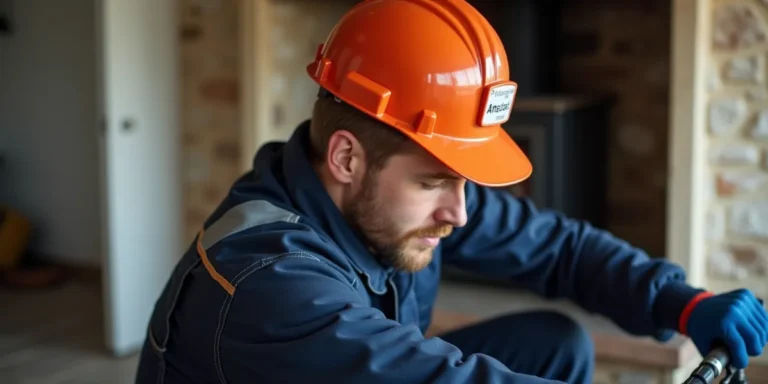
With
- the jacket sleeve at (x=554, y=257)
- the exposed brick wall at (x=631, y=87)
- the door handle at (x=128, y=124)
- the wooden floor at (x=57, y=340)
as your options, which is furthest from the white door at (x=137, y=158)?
the jacket sleeve at (x=554, y=257)

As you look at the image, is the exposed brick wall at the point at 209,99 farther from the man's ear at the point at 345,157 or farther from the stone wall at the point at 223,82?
the man's ear at the point at 345,157

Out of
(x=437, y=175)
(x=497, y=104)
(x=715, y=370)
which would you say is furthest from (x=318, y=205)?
(x=715, y=370)

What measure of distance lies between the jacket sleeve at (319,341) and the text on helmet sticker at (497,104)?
377mm

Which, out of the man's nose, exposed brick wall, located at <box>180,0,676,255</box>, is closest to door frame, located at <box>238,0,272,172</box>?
exposed brick wall, located at <box>180,0,676,255</box>

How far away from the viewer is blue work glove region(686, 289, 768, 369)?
1.32 meters

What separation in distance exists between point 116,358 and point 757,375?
1.97m

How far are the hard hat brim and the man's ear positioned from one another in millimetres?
97

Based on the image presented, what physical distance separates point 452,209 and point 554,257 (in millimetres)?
363

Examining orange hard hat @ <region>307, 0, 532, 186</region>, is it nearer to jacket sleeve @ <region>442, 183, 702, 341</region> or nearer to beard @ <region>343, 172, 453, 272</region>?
beard @ <region>343, 172, 453, 272</region>

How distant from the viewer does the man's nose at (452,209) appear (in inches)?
54.4

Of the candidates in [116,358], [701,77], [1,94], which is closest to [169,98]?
[116,358]

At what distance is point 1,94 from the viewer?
Result: 4078 millimetres

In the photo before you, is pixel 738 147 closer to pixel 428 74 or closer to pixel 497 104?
pixel 497 104

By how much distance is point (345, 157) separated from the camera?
139 centimetres
